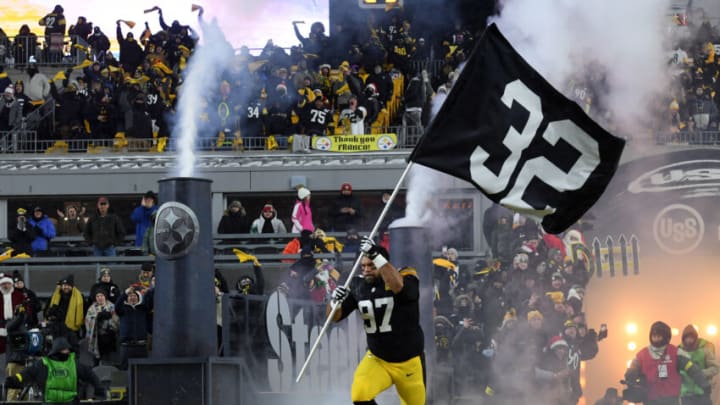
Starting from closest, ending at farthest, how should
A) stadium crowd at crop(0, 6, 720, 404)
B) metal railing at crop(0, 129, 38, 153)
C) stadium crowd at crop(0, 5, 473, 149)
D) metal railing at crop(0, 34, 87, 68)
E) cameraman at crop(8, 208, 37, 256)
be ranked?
stadium crowd at crop(0, 6, 720, 404) → cameraman at crop(8, 208, 37, 256) → stadium crowd at crop(0, 5, 473, 149) → metal railing at crop(0, 129, 38, 153) → metal railing at crop(0, 34, 87, 68)

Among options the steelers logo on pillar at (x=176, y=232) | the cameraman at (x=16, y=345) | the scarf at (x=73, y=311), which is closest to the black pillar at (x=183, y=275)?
the steelers logo on pillar at (x=176, y=232)

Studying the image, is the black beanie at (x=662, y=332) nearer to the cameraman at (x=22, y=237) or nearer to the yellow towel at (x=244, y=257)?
the yellow towel at (x=244, y=257)

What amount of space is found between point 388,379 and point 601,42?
10362mm

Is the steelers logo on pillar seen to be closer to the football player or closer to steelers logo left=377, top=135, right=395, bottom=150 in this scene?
the football player

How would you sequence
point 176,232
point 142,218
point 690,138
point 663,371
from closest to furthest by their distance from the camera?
point 176,232, point 663,371, point 142,218, point 690,138

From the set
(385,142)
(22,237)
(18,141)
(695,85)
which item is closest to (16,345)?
(22,237)

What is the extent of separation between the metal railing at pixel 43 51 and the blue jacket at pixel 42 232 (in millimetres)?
7936

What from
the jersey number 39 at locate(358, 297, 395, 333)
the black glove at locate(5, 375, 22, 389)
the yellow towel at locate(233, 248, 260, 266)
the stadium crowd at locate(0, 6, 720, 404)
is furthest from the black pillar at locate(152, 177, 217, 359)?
the yellow towel at locate(233, 248, 260, 266)

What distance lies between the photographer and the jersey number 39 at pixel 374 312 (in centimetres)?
1203

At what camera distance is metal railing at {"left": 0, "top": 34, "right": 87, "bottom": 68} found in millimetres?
29016

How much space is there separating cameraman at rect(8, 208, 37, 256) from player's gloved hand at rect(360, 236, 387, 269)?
10590 millimetres

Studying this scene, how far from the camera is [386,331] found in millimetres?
12109

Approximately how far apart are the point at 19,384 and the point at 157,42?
12.5 m

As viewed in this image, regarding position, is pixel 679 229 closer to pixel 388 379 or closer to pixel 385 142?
pixel 385 142
